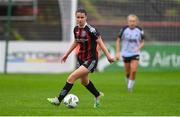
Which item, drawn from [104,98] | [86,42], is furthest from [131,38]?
[86,42]

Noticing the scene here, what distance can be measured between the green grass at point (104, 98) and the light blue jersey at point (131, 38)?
3.65ft

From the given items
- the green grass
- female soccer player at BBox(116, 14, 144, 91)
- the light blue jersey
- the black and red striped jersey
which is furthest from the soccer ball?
the light blue jersey

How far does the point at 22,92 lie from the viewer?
18.9 metres

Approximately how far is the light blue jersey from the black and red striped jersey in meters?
6.16

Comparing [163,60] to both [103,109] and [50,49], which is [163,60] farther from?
[103,109]

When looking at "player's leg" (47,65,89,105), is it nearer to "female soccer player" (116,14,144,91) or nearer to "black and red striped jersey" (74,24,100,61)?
"black and red striped jersey" (74,24,100,61)

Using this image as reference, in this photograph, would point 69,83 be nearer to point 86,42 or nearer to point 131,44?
point 86,42

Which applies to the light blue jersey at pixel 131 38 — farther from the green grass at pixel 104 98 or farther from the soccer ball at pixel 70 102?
the soccer ball at pixel 70 102

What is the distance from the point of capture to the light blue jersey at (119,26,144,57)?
20.5m

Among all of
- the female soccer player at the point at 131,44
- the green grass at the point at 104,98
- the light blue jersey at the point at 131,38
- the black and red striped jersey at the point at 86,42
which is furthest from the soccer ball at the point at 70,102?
the light blue jersey at the point at 131,38

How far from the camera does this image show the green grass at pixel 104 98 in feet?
43.8

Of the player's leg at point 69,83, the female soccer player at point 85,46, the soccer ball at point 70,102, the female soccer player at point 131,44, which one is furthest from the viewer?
the female soccer player at point 131,44

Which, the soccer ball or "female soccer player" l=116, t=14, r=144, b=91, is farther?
"female soccer player" l=116, t=14, r=144, b=91

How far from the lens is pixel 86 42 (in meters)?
14.4
